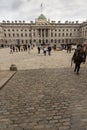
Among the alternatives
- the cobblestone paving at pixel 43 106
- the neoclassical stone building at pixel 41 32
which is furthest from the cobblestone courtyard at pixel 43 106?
the neoclassical stone building at pixel 41 32

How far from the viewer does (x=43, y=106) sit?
6.36 metres

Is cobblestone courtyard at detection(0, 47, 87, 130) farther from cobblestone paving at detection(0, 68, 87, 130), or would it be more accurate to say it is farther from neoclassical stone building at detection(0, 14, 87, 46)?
neoclassical stone building at detection(0, 14, 87, 46)

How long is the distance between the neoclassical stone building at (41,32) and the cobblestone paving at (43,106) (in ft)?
348

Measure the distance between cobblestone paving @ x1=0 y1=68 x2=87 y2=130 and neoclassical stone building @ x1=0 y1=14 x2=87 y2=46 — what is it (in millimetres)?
106108

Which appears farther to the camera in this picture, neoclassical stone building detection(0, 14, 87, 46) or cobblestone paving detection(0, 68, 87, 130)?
neoclassical stone building detection(0, 14, 87, 46)

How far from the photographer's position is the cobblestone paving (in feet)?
16.6

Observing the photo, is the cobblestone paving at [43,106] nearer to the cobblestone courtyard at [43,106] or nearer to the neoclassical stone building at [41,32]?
the cobblestone courtyard at [43,106]

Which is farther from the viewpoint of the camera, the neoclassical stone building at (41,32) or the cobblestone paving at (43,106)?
the neoclassical stone building at (41,32)

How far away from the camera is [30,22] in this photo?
11775 centimetres

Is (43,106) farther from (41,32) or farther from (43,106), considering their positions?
(41,32)

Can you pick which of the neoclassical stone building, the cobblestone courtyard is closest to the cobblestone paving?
the cobblestone courtyard

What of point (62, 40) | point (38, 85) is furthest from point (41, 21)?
point (38, 85)

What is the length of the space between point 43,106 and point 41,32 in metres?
112

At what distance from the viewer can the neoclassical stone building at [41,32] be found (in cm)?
11388
